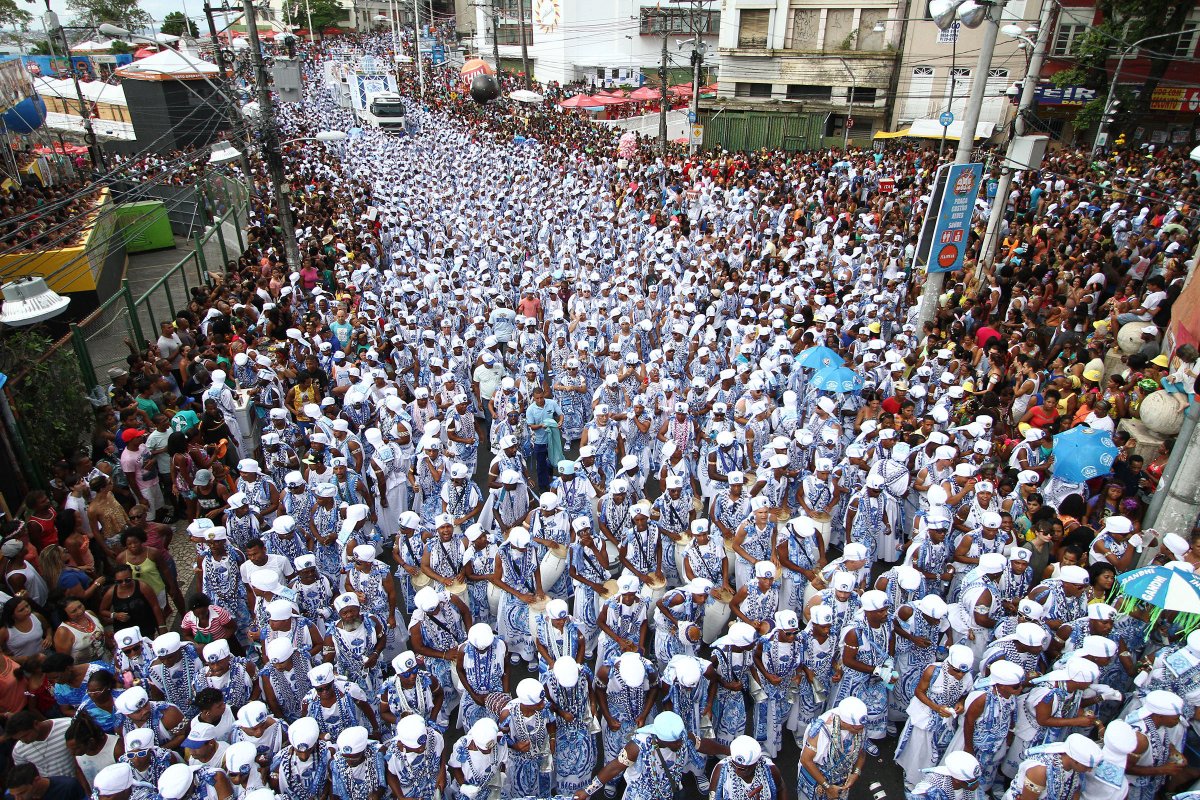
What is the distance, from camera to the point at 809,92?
3400 cm

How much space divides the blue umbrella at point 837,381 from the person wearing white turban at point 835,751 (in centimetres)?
455

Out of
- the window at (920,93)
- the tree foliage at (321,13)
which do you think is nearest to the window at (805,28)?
the window at (920,93)

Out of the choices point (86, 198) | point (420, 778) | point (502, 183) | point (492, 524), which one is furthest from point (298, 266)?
point (420, 778)

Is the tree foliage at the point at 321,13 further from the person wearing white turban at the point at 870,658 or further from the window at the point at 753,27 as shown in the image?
the person wearing white turban at the point at 870,658

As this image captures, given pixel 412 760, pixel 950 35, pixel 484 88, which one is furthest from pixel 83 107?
pixel 950 35

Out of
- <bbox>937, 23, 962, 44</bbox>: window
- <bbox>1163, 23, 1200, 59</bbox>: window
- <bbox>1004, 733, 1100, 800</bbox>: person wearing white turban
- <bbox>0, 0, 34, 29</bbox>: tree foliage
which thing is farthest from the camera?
<bbox>0, 0, 34, 29</bbox>: tree foliage

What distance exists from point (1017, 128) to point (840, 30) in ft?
78.7

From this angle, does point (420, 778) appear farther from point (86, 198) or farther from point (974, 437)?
point (86, 198)

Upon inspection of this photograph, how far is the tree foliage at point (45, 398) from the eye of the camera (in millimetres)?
8443

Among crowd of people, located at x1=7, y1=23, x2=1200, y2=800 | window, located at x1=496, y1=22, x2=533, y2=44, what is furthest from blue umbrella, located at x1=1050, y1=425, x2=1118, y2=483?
window, located at x1=496, y1=22, x2=533, y2=44

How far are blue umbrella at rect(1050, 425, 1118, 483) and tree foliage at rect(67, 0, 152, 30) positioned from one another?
2761 inches

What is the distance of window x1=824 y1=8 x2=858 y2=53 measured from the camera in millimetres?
32219

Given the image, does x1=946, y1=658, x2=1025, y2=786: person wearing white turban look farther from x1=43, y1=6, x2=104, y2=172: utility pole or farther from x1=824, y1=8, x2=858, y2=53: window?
x1=824, y1=8, x2=858, y2=53: window

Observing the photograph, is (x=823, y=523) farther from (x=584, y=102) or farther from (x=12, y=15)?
(x=12, y=15)
